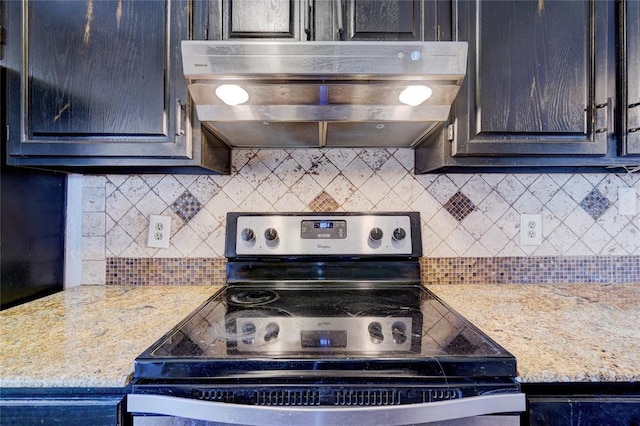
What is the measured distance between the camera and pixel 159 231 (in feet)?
4.43

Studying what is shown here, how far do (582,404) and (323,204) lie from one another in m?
0.96

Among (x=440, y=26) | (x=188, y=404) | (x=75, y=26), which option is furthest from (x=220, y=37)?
(x=188, y=404)

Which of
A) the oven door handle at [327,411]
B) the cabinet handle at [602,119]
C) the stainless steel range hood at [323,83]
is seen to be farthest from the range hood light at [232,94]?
the cabinet handle at [602,119]

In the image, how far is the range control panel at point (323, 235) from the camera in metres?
1.28

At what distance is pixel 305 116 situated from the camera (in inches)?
38.3

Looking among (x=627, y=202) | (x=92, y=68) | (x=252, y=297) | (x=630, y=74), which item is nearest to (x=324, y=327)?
Result: (x=252, y=297)

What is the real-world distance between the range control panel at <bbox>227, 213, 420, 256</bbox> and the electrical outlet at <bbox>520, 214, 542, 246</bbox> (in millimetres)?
463

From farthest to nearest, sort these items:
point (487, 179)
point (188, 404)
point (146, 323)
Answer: point (487, 179)
point (146, 323)
point (188, 404)

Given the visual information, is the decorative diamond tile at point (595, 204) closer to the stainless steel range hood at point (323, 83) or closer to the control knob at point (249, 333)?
the stainless steel range hood at point (323, 83)

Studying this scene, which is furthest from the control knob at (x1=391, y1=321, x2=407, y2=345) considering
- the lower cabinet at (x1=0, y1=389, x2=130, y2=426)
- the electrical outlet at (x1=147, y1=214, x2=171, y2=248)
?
the electrical outlet at (x1=147, y1=214, x2=171, y2=248)

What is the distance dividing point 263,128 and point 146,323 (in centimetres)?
67

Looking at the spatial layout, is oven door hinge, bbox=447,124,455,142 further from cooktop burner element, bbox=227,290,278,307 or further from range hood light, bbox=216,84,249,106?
cooktop burner element, bbox=227,290,278,307

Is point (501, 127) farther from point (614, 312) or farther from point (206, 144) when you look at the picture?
point (206, 144)

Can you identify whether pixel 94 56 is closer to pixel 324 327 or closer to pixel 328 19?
pixel 328 19
